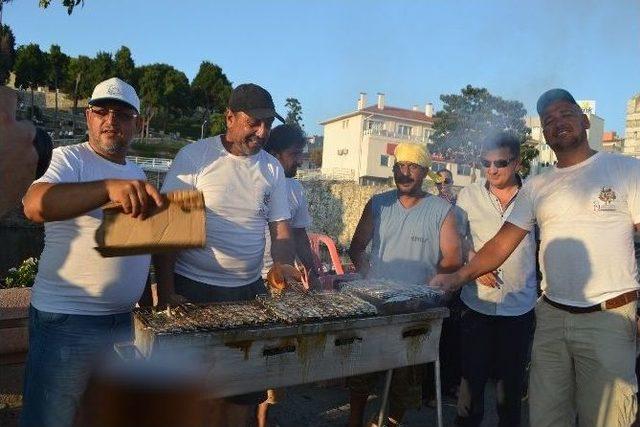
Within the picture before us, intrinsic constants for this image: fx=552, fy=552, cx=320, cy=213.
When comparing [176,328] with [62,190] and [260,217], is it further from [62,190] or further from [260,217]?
[260,217]

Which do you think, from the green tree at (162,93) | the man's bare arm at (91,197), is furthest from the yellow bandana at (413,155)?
the green tree at (162,93)

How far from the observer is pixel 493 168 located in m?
4.43

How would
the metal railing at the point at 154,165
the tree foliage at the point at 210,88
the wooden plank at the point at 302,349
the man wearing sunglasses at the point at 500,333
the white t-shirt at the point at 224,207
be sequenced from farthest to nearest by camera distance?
the tree foliage at the point at 210,88
the metal railing at the point at 154,165
the man wearing sunglasses at the point at 500,333
the white t-shirt at the point at 224,207
the wooden plank at the point at 302,349

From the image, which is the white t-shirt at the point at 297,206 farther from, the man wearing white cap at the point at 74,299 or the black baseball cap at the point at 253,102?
the man wearing white cap at the point at 74,299

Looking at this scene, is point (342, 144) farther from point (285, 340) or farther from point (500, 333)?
point (285, 340)

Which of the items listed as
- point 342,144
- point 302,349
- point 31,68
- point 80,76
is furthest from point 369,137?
point 302,349

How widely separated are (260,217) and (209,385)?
4.27 ft

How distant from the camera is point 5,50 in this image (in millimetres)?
1513

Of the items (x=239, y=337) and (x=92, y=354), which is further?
(x=92, y=354)

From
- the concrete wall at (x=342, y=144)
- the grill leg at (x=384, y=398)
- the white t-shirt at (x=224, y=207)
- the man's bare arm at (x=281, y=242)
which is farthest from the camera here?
the concrete wall at (x=342, y=144)

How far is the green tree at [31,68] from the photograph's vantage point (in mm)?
54688

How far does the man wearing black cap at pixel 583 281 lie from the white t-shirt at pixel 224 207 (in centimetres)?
182

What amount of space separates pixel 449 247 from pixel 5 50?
331 centimetres

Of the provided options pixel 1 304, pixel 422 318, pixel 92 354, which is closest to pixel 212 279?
pixel 92 354
